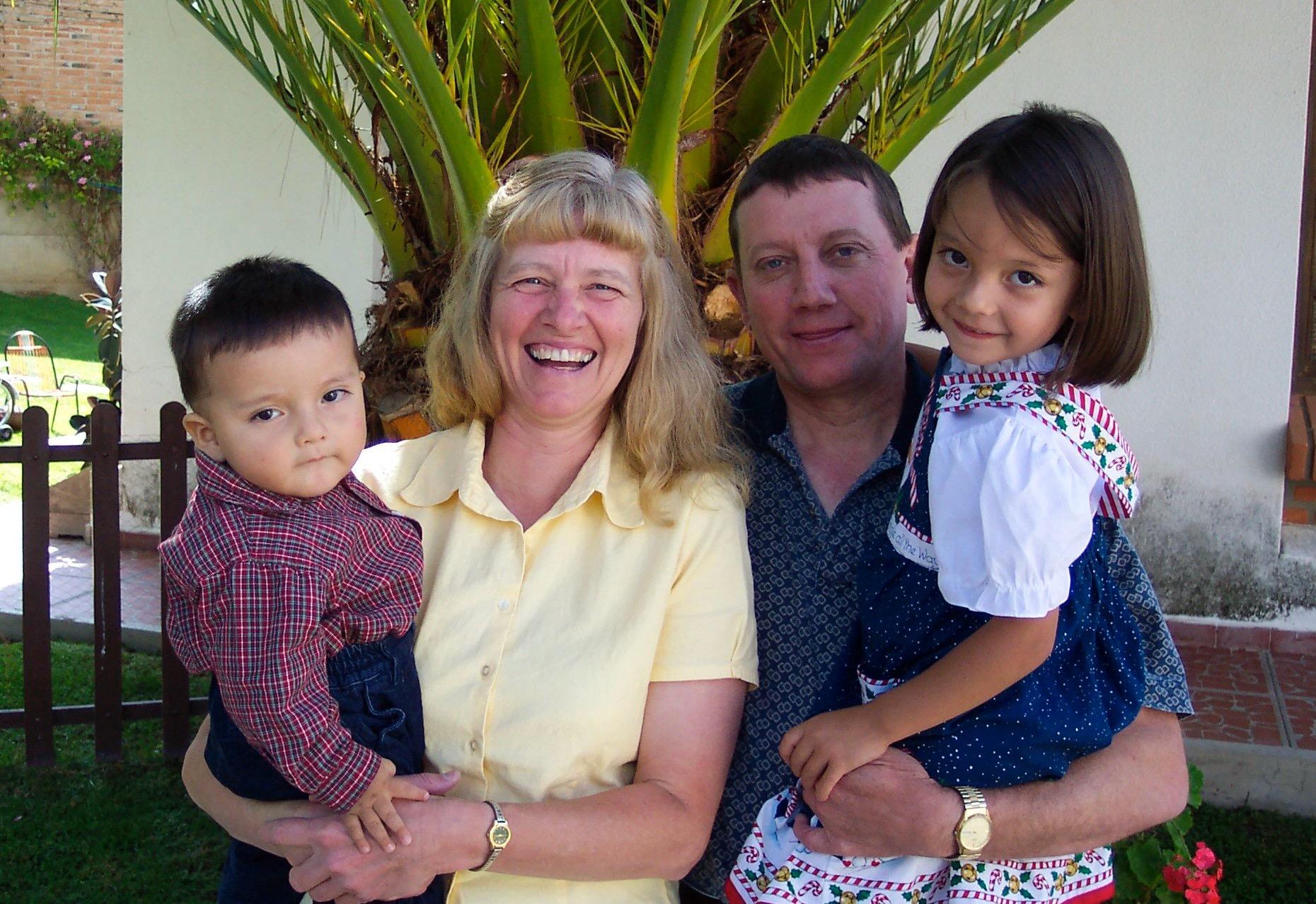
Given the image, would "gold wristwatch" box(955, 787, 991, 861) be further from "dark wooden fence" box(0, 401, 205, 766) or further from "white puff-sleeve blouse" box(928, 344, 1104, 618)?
"dark wooden fence" box(0, 401, 205, 766)

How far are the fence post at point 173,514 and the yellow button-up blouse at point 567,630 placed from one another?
3.08m

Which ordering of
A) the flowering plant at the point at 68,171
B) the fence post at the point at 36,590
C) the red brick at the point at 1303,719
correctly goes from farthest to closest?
1. the flowering plant at the point at 68,171
2. the fence post at the point at 36,590
3. the red brick at the point at 1303,719

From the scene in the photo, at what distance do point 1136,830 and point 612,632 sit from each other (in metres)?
0.90

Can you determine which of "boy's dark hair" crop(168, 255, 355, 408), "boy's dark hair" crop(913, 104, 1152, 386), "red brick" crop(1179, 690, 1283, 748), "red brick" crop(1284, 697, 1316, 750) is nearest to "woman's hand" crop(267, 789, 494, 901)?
"boy's dark hair" crop(168, 255, 355, 408)

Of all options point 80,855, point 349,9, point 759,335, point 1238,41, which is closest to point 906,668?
point 759,335

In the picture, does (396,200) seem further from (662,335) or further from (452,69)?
(662,335)

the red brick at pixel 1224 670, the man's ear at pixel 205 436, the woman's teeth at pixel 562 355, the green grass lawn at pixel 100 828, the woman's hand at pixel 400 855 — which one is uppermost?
the woman's teeth at pixel 562 355

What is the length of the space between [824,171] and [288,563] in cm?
123

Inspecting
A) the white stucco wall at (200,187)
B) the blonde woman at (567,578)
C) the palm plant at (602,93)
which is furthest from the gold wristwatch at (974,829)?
the white stucco wall at (200,187)

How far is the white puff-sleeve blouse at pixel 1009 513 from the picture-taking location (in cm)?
153

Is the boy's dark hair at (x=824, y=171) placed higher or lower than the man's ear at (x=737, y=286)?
higher

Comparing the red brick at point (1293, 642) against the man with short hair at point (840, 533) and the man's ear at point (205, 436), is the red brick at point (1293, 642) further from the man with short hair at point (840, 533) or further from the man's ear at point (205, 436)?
the man's ear at point (205, 436)

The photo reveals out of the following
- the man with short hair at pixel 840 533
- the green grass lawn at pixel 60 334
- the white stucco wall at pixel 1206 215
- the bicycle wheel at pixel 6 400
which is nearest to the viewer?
the man with short hair at pixel 840 533

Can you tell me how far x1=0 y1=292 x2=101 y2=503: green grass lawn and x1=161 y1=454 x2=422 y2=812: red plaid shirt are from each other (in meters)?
8.89
